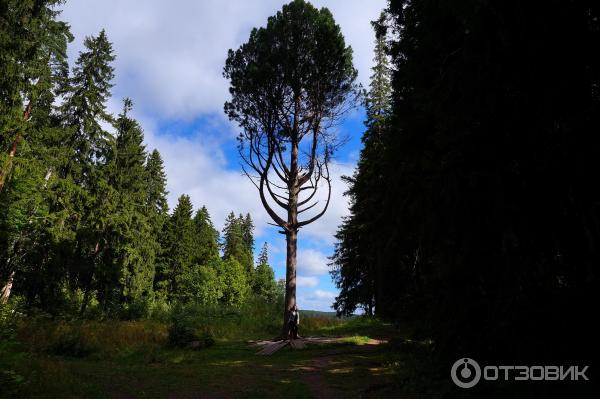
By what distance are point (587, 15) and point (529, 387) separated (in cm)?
440

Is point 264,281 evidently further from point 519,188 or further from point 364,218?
point 519,188

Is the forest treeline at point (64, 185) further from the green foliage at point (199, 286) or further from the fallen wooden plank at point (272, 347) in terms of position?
the fallen wooden plank at point (272, 347)

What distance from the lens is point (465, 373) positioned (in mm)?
5332

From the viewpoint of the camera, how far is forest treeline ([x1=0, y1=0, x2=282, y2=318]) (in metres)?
15.6

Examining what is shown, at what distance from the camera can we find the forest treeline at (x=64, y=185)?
1561 cm

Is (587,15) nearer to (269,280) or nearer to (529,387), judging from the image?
(529,387)

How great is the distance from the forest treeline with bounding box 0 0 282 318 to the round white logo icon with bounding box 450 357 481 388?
17923 mm

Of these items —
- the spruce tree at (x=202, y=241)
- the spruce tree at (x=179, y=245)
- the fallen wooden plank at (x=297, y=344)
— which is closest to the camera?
the fallen wooden plank at (x=297, y=344)

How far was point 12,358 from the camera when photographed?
20.2 feet

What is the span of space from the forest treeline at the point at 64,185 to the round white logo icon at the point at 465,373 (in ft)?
58.8

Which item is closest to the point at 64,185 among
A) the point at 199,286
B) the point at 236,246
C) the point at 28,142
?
the point at 28,142

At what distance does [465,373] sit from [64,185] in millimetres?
24113

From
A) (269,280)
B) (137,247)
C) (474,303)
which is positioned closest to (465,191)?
(474,303)

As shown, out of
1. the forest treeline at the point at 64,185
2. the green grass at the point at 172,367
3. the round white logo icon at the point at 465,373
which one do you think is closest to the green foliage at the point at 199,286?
the forest treeline at the point at 64,185
